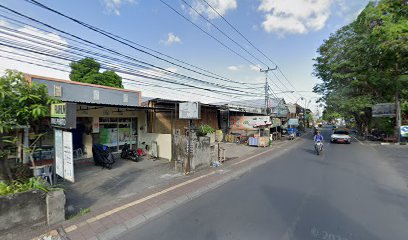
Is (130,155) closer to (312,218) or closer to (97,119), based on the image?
(97,119)

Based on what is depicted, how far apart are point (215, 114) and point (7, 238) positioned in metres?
16.1

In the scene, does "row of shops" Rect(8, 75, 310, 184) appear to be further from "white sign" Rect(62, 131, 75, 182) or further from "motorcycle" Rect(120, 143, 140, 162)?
"white sign" Rect(62, 131, 75, 182)

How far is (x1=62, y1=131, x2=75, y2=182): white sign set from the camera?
14.5ft

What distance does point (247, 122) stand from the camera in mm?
19031

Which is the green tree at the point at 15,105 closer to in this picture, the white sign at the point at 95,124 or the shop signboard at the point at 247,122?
the white sign at the point at 95,124

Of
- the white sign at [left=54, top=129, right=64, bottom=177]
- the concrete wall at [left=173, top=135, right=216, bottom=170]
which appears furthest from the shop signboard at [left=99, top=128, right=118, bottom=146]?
the white sign at [left=54, top=129, right=64, bottom=177]

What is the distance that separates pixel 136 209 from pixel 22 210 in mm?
2088

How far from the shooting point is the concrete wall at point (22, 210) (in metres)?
3.37

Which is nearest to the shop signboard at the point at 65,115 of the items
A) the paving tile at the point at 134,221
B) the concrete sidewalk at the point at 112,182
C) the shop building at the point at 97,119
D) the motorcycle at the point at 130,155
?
the concrete sidewalk at the point at 112,182

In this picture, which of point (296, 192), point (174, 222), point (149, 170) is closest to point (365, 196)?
point (296, 192)

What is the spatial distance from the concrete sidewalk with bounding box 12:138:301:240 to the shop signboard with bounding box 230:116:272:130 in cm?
1123

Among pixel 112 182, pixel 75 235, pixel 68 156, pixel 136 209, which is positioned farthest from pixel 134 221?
pixel 112 182

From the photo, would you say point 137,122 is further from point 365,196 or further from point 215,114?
point 365,196

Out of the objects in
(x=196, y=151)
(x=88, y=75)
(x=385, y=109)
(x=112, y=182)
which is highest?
(x=88, y=75)
